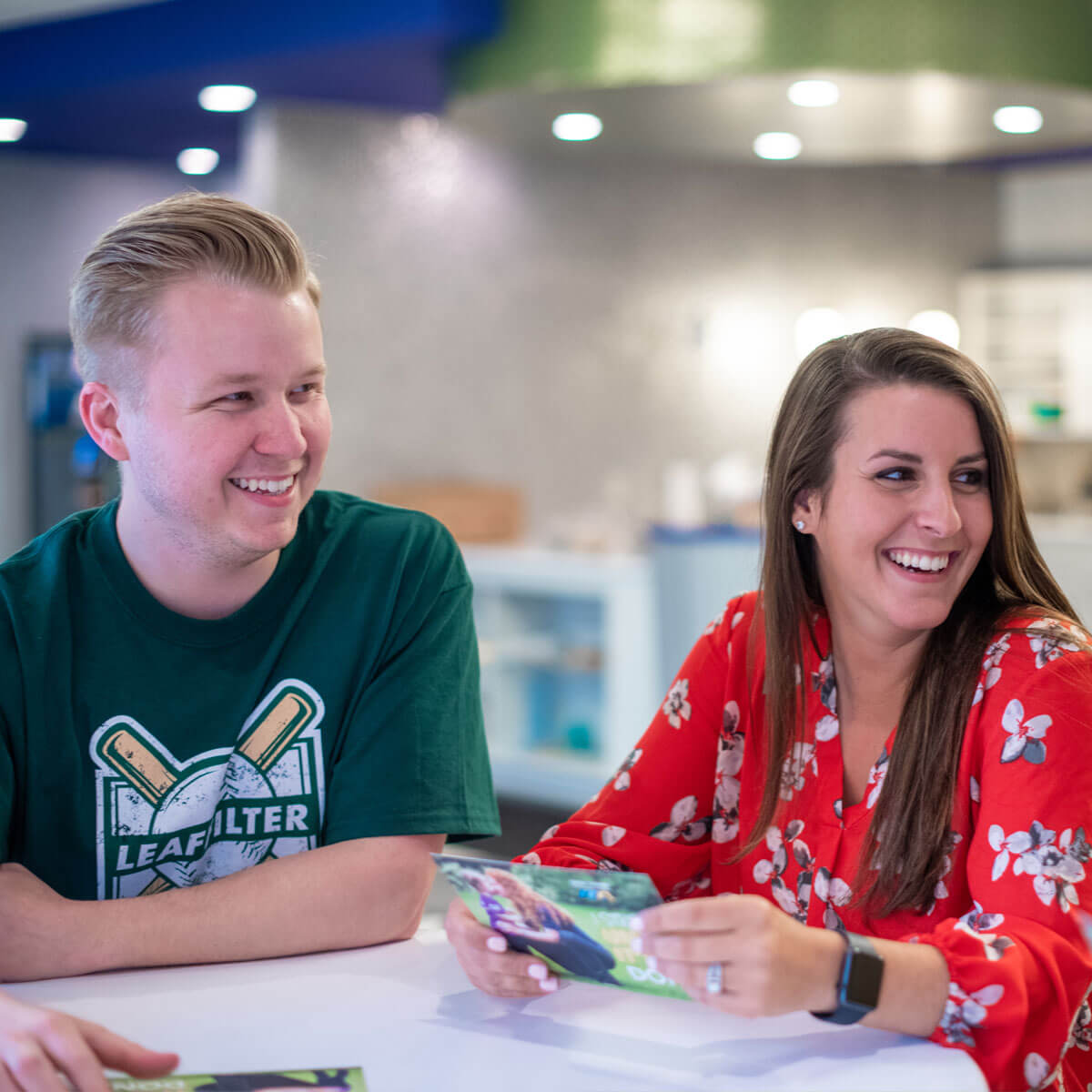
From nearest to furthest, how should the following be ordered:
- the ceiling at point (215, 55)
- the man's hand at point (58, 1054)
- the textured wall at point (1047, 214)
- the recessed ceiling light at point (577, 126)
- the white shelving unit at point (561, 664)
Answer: the man's hand at point (58, 1054)
the ceiling at point (215, 55)
the white shelving unit at point (561, 664)
the recessed ceiling light at point (577, 126)
the textured wall at point (1047, 214)

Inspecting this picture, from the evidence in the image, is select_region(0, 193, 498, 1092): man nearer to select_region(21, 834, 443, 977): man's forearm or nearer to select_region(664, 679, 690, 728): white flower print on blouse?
select_region(21, 834, 443, 977): man's forearm

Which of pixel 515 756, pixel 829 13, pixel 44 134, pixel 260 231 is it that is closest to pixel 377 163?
pixel 44 134

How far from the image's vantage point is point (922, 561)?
5.03 feet

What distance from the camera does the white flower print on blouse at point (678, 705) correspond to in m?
1.72

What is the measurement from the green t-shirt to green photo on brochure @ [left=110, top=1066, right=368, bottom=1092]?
39 centimetres

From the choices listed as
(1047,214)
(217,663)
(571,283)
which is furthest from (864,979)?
(1047,214)

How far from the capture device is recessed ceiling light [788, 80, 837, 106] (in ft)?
16.6

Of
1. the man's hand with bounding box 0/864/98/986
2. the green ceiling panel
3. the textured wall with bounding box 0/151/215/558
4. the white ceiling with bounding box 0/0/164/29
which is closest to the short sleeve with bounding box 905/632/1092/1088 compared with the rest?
the man's hand with bounding box 0/864/98/986

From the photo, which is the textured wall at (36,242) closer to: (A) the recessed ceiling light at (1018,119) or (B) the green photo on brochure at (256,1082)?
(A) the recessed ceiling light at (1018,119)

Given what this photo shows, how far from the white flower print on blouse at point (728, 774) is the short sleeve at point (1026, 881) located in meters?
0.33

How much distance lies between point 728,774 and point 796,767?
117mm

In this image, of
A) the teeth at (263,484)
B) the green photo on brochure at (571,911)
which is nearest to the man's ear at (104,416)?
the teeth at (263,484)

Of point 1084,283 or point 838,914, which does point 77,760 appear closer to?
point 838,914

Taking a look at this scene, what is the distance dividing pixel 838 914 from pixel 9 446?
7591 millimetres
